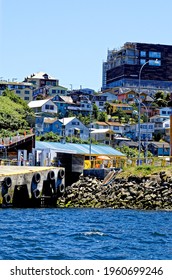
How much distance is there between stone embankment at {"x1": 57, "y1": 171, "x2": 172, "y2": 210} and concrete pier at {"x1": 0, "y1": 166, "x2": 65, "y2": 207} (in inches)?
42.8

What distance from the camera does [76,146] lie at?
294 ft

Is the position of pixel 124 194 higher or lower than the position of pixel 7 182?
lower

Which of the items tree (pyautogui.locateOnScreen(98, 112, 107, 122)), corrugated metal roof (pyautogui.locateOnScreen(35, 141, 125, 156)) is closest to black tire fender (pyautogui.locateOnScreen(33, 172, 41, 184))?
corrugated metal roof (pyautogui.locateOnScreen(35, 141, 125, 156))

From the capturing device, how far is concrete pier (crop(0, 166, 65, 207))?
2197 inches

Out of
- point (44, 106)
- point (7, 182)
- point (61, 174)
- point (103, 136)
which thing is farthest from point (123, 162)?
point (44, 106)

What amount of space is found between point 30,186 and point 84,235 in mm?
22049

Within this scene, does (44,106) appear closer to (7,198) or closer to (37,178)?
(37,178)

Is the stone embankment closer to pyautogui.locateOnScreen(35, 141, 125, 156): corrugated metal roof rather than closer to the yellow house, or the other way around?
pyautogui.locateOnScreen(35, 141, 125, 156): corrugated metal roof

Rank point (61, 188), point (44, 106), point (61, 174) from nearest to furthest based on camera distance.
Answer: point (61, 188) < point (61, 174) < point (44, 106)

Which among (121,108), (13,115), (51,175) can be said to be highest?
(121,108)

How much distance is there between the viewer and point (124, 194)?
6128 centimetres

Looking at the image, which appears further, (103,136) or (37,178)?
(103,136)
